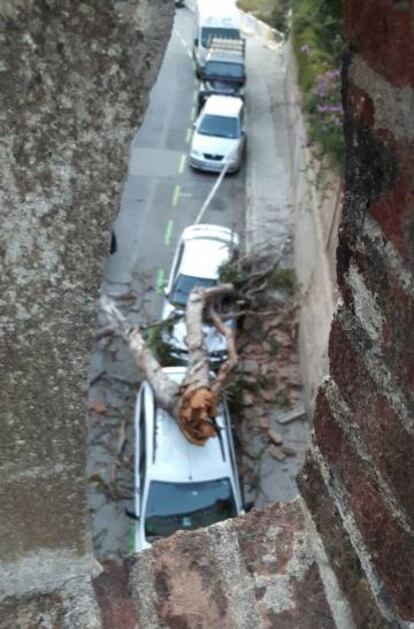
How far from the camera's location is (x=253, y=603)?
1.99m

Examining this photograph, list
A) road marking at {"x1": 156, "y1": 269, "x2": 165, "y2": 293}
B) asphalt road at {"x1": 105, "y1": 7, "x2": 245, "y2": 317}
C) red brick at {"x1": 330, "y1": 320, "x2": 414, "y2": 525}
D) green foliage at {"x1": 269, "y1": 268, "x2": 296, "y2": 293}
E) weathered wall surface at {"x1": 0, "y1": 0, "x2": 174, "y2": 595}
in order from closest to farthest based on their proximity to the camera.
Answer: weathered wall surface at {"x1": 0, "y1": 0, "x2": 174, "y2": 595} → red brick at {"x1": 330, "y1": 320, "x2": 414, "y2": 525} → green foliage at {"x1": 269, "y1": 268, "x2": 296, "y2": 293} → road marking at {"x1": 156, "y1": 269, "x2": 165, "y2": 293} → asphalt road at {"x1": 105, "y1": 7, "x2": 245, "y2": 317}

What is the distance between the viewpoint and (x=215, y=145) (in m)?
16.3

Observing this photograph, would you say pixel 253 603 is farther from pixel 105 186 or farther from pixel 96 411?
pixel 96 411

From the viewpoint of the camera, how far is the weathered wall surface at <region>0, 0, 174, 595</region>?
1211 mm

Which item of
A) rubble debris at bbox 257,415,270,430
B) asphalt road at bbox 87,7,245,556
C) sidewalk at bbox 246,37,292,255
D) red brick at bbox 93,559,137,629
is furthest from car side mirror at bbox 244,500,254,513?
red brick at bbox 93,559,137,629

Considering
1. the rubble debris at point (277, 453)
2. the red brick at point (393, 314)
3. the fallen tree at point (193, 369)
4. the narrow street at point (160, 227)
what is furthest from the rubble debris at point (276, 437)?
the red brick at point (393, 314)

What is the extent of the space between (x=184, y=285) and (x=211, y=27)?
13527 mm

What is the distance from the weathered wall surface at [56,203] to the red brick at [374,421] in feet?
2.00

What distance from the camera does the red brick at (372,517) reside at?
164cm

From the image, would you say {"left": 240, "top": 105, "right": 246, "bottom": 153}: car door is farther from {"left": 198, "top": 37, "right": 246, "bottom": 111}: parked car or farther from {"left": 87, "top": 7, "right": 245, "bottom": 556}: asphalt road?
{"left": 198, "top": 37, "right": 246, "bottom": 111}: parked car

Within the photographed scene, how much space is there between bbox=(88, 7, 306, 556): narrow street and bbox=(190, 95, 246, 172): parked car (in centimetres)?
33

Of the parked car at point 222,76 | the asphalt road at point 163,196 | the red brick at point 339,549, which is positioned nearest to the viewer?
the red brick at point 339,549

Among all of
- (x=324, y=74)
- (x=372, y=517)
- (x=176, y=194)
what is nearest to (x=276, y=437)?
(x=324, y=74)

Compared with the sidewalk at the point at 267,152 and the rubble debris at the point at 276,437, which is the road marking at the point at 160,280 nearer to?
the sidewalk at the point at 267,152
